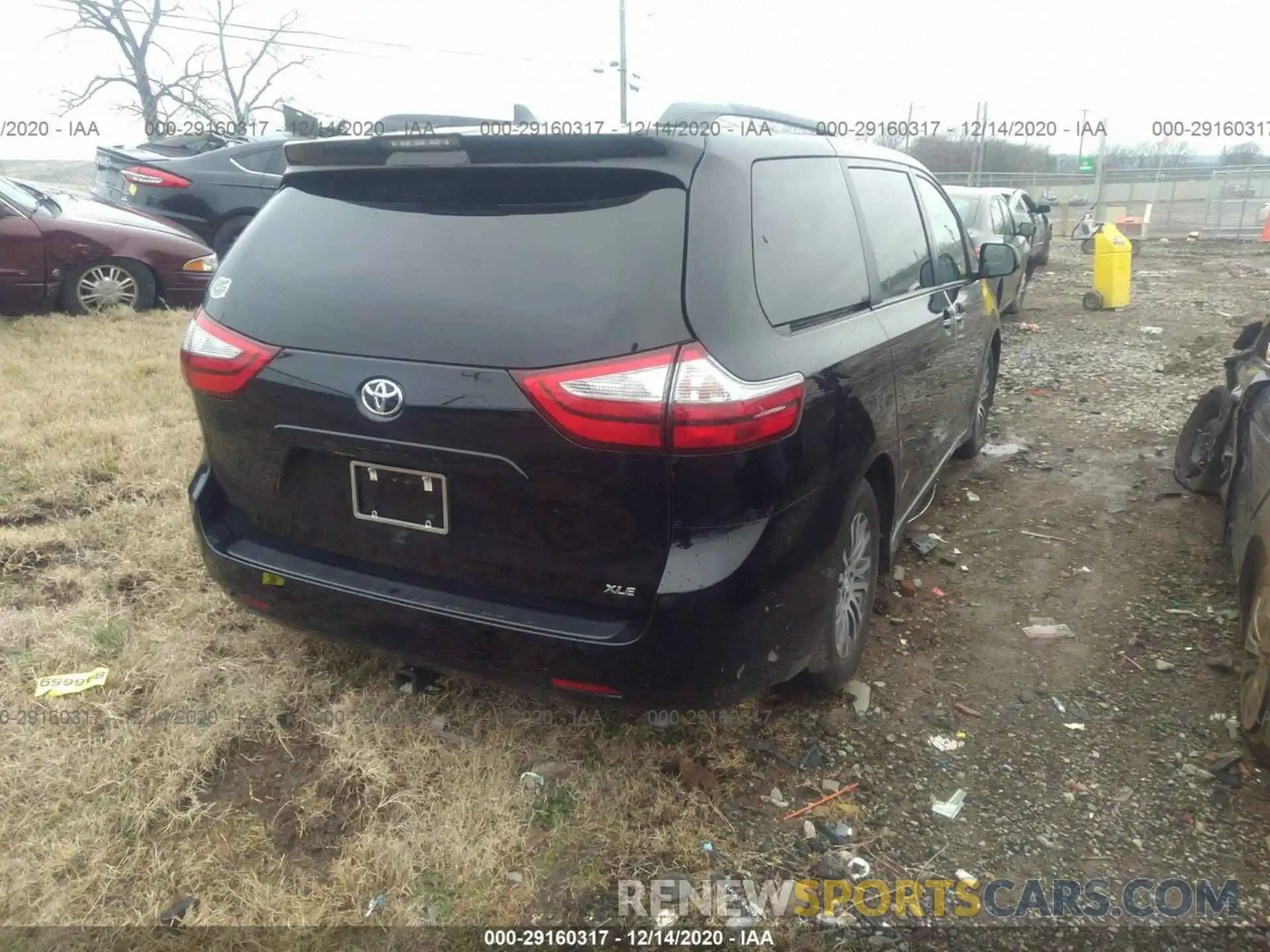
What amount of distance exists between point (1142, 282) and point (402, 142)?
14.7 meters

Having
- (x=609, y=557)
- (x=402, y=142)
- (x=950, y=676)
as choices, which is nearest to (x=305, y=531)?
(x=609, y=557)

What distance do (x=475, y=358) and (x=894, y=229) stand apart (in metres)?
2.01

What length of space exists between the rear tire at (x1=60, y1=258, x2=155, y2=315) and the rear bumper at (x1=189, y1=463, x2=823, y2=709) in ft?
22.4

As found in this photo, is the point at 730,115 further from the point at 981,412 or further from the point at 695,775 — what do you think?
the point at 981,412

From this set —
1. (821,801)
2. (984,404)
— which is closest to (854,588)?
(821,801)

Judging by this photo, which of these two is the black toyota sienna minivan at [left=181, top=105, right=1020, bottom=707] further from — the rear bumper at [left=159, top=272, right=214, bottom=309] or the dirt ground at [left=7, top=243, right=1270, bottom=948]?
the rear bumper at [left=159, top=272, right=214, bottom=309]

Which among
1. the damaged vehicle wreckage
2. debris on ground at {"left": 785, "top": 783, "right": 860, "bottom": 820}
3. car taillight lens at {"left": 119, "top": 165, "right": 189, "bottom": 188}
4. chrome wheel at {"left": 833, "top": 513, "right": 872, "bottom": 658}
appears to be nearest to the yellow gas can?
the damaged vehicle wreckage

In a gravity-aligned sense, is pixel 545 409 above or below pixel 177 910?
above

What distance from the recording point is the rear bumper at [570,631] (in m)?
2.18

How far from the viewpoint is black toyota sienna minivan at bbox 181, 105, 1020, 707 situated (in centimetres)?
209

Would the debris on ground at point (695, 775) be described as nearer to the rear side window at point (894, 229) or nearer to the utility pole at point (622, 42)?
the rear side window at point (894, 229)

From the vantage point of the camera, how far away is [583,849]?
2369mm

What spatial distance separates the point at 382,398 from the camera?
86.3 inches

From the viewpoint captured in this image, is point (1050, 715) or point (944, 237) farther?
point (944, 237)
